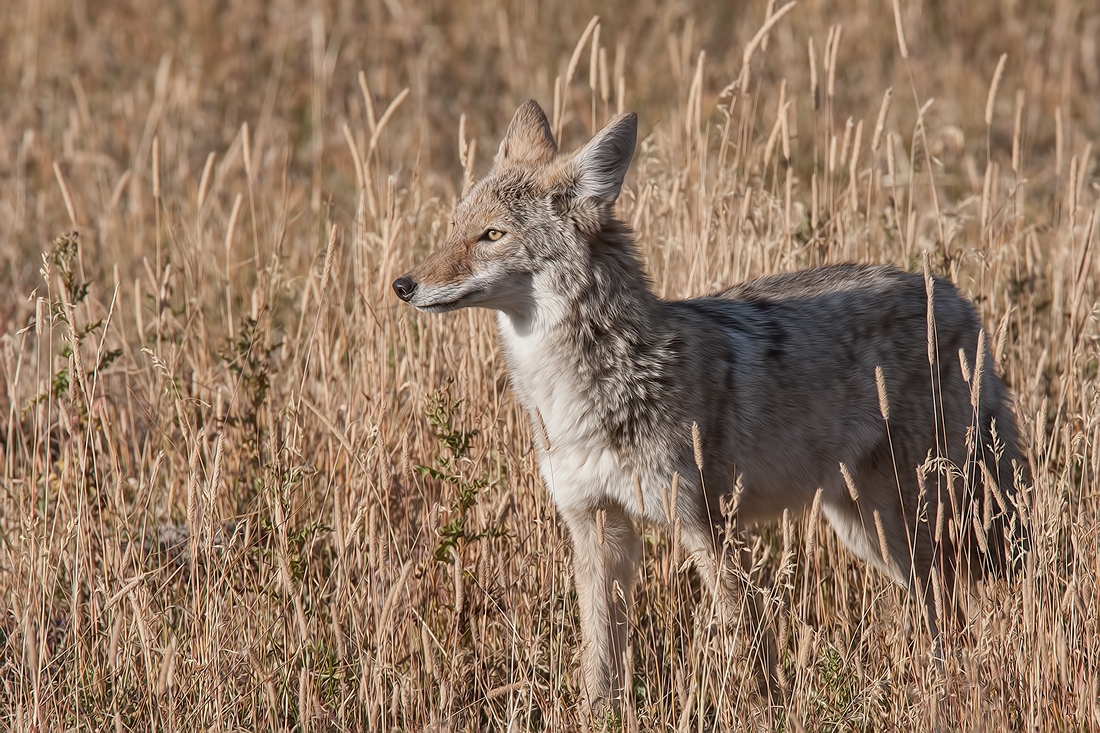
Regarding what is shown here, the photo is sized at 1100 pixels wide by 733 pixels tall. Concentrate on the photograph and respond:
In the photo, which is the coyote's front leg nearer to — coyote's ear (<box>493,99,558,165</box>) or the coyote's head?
the coyote's head

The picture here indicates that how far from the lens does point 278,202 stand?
24.2 feet

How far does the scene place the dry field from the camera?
130 inches

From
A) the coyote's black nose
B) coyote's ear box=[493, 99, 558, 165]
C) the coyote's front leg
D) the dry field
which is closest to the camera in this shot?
the dry field

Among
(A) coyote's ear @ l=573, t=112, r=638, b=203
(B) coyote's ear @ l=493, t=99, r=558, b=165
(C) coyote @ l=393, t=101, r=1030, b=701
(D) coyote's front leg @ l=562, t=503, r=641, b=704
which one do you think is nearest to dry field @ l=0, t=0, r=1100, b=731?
(D) coyote's front leg @ l=562, t=503, r=641, b=704

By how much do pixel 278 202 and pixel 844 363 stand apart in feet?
14.7

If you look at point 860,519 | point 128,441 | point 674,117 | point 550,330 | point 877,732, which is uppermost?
point 674,117

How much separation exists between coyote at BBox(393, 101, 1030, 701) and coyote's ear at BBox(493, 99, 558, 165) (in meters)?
0.02

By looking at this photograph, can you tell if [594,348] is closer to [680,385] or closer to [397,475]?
[680,385]

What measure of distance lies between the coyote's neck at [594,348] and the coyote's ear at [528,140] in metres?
0.58

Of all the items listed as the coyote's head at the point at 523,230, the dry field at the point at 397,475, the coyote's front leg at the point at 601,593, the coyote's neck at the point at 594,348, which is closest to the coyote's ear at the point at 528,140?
the coyote's head at the point at 523,230

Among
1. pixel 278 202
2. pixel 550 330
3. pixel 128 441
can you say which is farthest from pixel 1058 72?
pixel 128 441

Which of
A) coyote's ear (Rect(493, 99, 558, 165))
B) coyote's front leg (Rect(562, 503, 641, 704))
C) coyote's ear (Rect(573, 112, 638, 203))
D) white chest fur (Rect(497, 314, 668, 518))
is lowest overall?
coyote's front leg (Rect(562, 503, 641, 704))

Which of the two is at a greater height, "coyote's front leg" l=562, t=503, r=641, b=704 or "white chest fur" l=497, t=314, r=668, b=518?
"white chest fur" l=497, t=314, r=668, b=518

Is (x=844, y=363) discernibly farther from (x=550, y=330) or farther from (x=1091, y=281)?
(x=1091, y=281)
